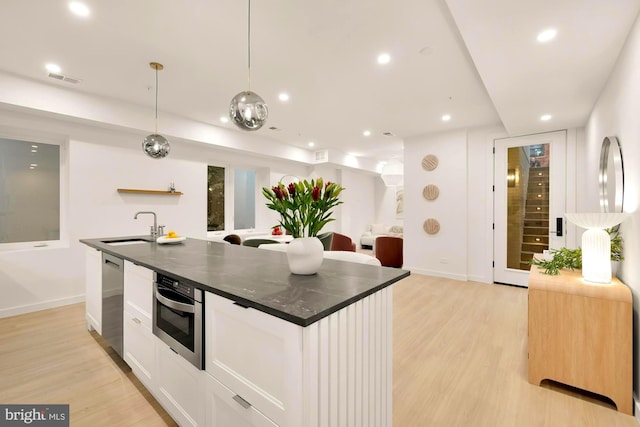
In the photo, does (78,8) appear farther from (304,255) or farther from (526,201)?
(526,201)

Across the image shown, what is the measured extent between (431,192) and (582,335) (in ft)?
12.1

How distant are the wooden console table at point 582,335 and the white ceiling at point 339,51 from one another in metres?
1.80

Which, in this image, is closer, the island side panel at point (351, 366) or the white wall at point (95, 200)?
the island side panel at point (351, 366)

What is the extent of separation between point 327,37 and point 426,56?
993 mm

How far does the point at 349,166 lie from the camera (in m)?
7.55

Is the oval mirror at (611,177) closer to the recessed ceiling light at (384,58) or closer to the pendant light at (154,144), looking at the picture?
the recessed ceiling light at (384,58)

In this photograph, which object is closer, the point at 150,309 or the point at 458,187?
the point at 150,309

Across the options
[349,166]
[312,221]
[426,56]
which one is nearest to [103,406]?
[312,221]

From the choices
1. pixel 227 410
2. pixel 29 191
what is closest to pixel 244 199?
pixel 29 191

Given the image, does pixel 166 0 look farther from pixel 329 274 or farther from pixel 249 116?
pixel 329 274

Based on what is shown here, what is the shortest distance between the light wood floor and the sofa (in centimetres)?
500

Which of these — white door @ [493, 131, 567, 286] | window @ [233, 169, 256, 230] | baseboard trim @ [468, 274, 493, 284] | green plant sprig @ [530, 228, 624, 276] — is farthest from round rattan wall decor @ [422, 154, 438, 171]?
window @ [233, 169, 256, 230]

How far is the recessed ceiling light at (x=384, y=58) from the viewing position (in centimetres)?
273

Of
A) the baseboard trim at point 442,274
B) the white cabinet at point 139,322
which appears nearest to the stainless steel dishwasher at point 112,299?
the white cabinet at point 139,322
